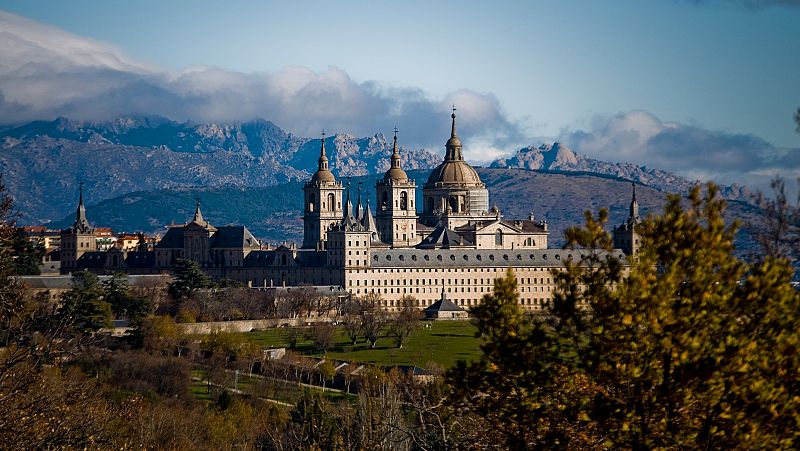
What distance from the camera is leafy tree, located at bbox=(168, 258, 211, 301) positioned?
12131 centimetres

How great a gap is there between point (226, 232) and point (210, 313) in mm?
38095

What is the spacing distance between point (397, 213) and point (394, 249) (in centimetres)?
1485

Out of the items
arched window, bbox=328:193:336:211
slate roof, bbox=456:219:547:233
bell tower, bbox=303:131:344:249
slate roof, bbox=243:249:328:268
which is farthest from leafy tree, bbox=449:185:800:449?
→ arched window, bbox=328:193:336:211

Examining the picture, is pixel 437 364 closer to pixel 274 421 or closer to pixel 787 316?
pixel 274 421

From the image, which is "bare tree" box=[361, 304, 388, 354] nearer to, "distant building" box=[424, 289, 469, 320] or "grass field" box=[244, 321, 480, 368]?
"grass field" box=[244, 321, 480, 368]

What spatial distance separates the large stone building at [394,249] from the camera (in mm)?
141625

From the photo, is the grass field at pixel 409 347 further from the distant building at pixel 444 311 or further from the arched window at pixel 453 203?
the arched window at pixel 453 203

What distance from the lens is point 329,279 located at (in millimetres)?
141750

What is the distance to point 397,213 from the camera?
15900cm

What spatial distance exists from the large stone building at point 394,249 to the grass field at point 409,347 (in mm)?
23027

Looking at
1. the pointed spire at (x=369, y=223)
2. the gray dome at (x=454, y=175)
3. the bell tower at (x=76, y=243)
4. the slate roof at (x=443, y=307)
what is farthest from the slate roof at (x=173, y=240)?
the slate roof at (x=443, y=307)

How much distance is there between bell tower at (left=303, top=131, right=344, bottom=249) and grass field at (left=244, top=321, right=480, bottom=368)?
4584 cm

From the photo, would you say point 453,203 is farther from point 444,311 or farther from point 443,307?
point 444,311

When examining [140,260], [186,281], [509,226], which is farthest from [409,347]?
[140,260]
